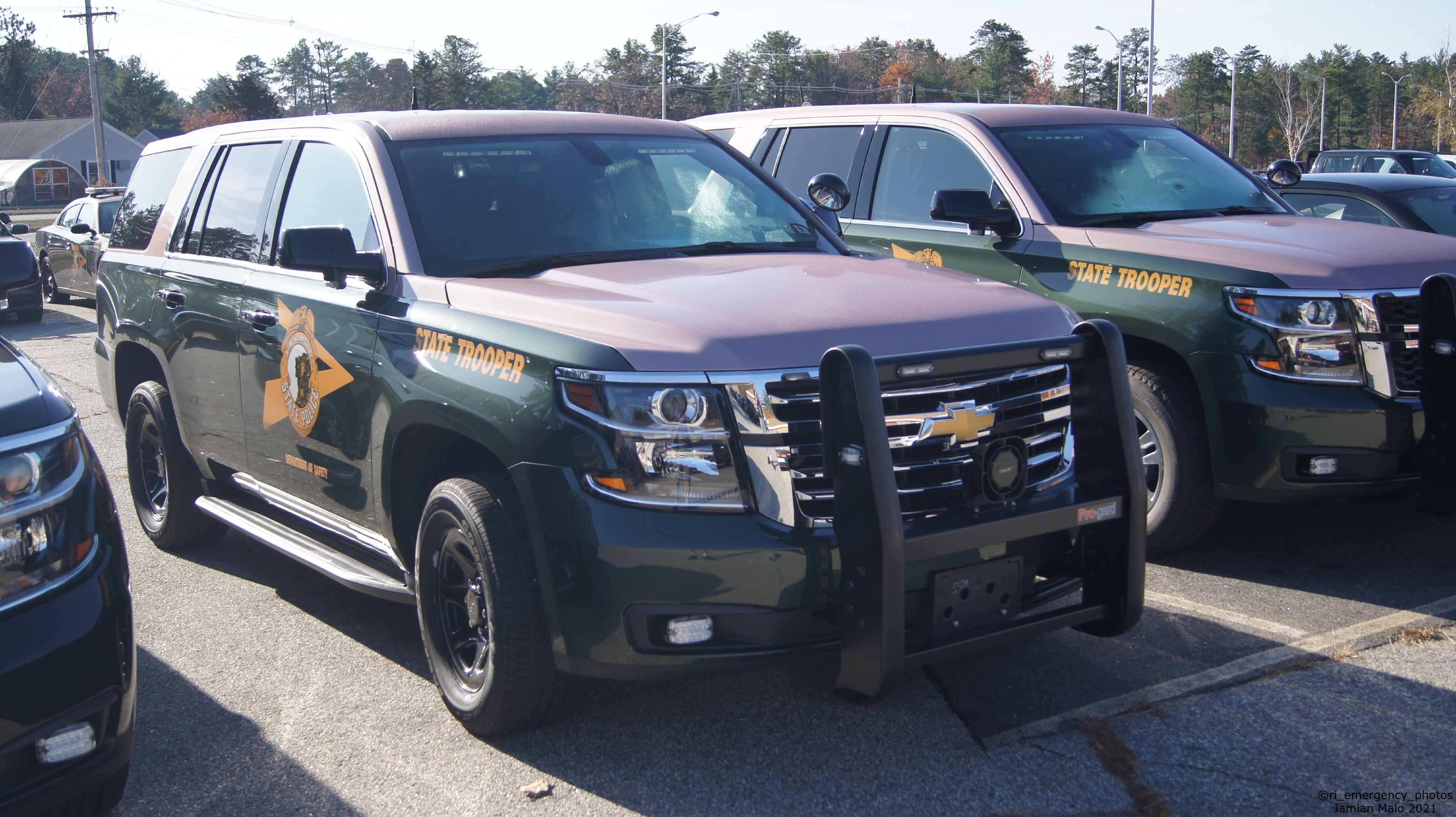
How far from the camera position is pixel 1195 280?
4.92 meters

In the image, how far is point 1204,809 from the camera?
309cm

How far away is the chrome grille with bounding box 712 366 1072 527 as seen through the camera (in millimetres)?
2994

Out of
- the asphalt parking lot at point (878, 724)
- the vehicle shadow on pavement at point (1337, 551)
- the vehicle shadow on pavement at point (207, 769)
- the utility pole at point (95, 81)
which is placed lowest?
the vehicle shadow on pavement at point (207, 769)

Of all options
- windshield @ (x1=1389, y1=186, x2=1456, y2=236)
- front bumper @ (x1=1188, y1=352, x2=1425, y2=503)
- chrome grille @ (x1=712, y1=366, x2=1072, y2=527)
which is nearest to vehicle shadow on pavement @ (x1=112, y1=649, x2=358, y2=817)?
chrome grille @ (x1=712, y1=366, x2=1072, y2=527)

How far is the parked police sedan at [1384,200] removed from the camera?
28.2 feet

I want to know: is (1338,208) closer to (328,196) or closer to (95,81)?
(328,196)

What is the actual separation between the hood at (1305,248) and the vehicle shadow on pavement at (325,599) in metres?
3.47

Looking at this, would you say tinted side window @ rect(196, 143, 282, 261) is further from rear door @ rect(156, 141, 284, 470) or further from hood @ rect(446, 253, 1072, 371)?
hood @ rect(446, 253, 1072, 371)

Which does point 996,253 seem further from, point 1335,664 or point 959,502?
point 959,502

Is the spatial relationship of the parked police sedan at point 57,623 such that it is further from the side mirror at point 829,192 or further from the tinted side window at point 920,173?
the tinted side window at point 920,173

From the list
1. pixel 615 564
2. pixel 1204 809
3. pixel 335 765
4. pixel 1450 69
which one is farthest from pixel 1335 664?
pixel 1450 69

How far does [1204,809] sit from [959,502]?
1015mm

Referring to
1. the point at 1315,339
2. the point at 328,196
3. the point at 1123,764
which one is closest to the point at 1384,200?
the point at 1315,339

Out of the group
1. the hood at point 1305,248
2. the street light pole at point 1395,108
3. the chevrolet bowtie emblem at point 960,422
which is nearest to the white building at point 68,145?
the street light pole at point 1395,108
